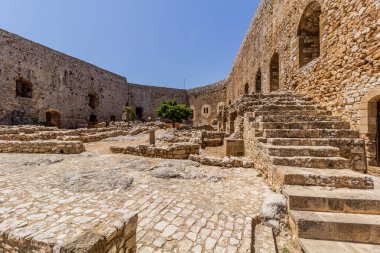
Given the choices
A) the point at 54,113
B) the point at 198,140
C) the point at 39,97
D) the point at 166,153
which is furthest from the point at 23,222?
the point at 54,113

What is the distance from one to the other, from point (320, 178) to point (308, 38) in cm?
728

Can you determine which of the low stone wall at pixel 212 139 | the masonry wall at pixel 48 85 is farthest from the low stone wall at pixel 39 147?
the masonry wall at pixel 48 85

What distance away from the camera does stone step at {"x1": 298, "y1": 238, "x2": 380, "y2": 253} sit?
2.21 metres

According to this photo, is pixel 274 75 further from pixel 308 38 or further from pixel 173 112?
pixel 173 112

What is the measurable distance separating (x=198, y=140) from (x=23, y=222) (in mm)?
7898

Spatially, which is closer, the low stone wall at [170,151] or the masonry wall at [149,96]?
the low stone wall at [170,151]

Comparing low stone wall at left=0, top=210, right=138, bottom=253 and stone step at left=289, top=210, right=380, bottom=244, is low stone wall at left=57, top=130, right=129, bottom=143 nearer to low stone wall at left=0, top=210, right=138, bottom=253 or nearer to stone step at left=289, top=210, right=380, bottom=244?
low stone wall at left=0, top=210, right=138, bottom=253

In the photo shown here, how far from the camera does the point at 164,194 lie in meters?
3.57

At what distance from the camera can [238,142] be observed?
23.2 feet

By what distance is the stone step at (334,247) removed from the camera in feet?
7.27

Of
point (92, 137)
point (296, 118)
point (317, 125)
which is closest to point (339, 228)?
point (317, 125)

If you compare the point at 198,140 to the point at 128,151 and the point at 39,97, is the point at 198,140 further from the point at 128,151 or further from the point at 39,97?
the point at 39,97

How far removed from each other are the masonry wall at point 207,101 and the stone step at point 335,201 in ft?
78.7

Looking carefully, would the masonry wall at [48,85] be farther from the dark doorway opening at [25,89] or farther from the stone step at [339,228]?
the stone step at [339,228]
